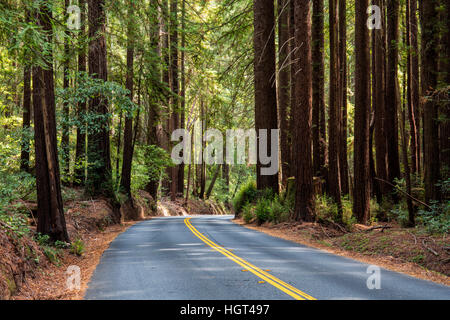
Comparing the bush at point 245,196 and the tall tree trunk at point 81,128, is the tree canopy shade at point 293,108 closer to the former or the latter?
the tall tree trunk at point 81,128

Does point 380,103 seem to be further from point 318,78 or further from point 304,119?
point 304,119

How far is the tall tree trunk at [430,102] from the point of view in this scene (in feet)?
50.0

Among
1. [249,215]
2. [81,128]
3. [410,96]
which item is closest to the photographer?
[81,128]

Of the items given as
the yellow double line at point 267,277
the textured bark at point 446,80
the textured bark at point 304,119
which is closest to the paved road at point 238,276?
the yellow double line at point 267,277

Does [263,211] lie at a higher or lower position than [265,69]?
lower

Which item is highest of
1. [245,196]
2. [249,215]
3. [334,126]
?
[334,126]

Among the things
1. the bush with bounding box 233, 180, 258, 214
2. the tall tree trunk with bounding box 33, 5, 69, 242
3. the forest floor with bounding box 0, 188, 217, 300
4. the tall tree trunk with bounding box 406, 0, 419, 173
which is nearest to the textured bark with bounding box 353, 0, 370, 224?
the tall tree trunk with bounding box 406, 0, 419, 173

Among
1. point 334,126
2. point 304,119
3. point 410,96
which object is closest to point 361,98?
point 334,126

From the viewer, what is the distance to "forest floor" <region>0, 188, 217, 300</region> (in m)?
7.94

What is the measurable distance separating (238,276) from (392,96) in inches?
721

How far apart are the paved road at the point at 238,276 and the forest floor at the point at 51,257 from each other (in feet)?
1.84

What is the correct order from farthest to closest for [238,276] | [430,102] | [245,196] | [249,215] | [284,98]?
[284,98]
[245,196]
[249,215]
[430,102]
[238,276]

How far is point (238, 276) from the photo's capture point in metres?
8.91
